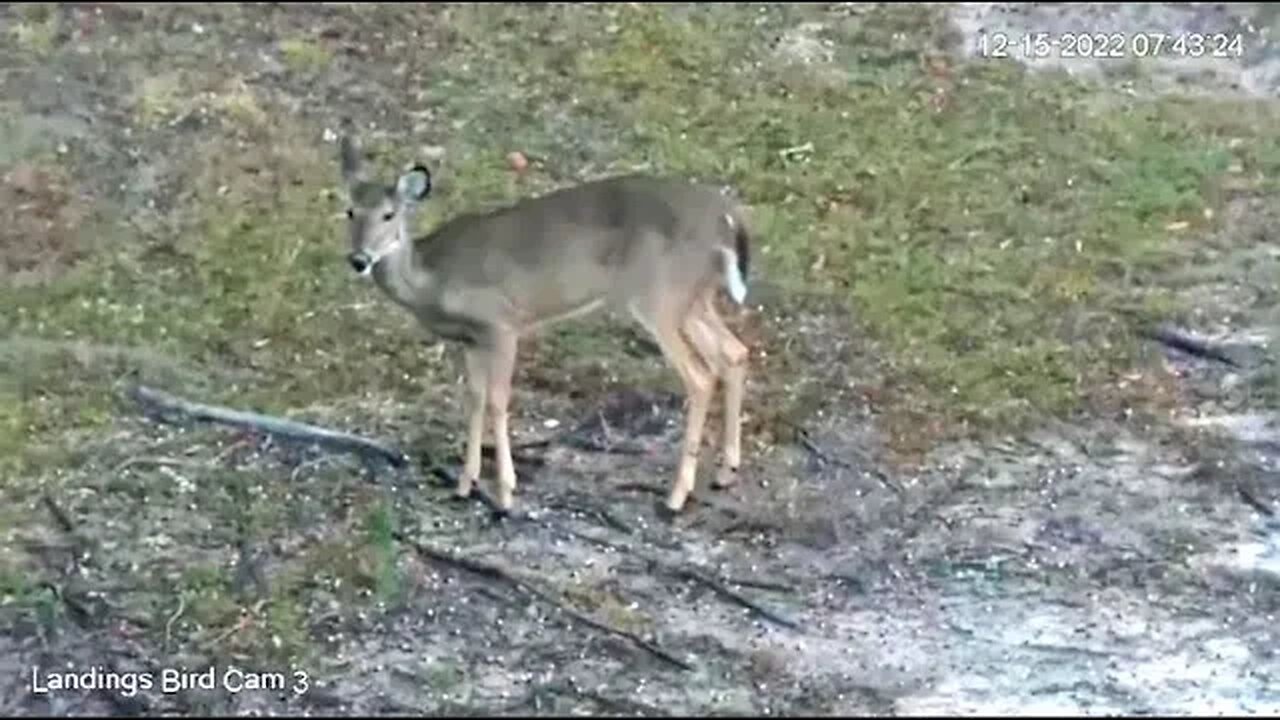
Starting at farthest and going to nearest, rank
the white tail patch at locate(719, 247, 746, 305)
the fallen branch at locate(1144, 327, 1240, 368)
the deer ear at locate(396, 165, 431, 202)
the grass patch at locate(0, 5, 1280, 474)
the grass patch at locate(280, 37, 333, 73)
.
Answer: the grass patch at locate(280, 37, 333, 73)
the fallen branch at locate(1144, 327, 1240, 368)
the grass patch at locate(0, 5, 1280, 474)
the white tail patch at locate(719, 247, 746, 305)
the deer ear at locate(396, 165, 431, 202)

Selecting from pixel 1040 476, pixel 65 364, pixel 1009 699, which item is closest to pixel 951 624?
pixel 1009 699

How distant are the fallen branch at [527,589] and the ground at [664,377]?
0.01 metres

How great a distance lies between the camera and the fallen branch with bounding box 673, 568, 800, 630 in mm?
6314

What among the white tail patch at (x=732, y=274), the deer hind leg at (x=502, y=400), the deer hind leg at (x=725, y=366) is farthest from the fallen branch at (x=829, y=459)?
the deer hind leg at (x=502, y=400)

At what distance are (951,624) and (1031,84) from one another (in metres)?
5.04

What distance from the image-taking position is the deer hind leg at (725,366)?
7195mm

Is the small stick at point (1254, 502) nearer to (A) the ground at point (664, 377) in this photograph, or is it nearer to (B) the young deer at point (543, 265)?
(A) the ground at point (664, 377)

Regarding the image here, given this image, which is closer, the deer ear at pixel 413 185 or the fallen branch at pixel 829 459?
the deer ear at pixel 413 185

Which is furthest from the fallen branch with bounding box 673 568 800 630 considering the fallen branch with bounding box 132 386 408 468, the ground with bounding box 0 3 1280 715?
the fallen branch with bounding box 132 386 408 468

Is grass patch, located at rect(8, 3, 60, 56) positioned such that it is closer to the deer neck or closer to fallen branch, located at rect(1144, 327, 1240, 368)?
the deer neck

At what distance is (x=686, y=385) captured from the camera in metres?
7.17

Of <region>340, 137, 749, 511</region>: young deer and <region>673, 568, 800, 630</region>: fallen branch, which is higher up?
<region>340, 137, 749, 511</region>: young deer

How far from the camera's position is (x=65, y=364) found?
308 inches

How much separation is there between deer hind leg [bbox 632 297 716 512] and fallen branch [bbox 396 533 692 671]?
0.66 meters
